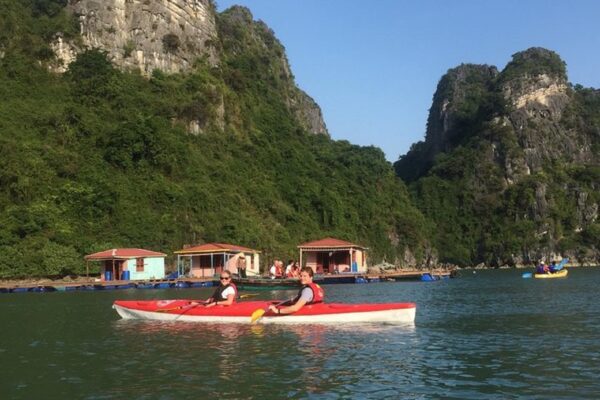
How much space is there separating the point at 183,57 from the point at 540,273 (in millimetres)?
45282

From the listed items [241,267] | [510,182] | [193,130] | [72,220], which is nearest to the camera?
[241,267]

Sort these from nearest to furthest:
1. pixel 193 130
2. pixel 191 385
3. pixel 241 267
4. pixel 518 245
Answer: pixel 191 385 → pixel 241 267 → pixel 193 130 → pixel 518 245

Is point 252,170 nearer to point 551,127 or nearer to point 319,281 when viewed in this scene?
point 319,281

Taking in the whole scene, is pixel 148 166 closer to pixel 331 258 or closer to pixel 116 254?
pixel 116 254

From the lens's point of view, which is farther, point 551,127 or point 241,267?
point 551,127

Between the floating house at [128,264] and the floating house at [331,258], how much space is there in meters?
12.3

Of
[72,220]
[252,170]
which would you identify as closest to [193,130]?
[252,170]

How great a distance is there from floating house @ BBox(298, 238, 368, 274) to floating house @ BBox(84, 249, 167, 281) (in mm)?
12322

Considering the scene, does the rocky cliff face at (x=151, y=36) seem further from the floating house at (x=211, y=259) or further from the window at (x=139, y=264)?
the window at (x=139, y=264)

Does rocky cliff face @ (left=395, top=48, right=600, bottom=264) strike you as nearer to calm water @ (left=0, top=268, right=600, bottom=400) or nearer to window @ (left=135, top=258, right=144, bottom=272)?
window @ (left=135, top=258, right=144, bottom=272)

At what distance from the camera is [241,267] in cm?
3612

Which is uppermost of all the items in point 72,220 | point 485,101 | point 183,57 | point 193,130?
point 485,101

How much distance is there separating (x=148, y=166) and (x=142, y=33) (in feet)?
67.7

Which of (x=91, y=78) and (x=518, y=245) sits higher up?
(x=91, y=78)
